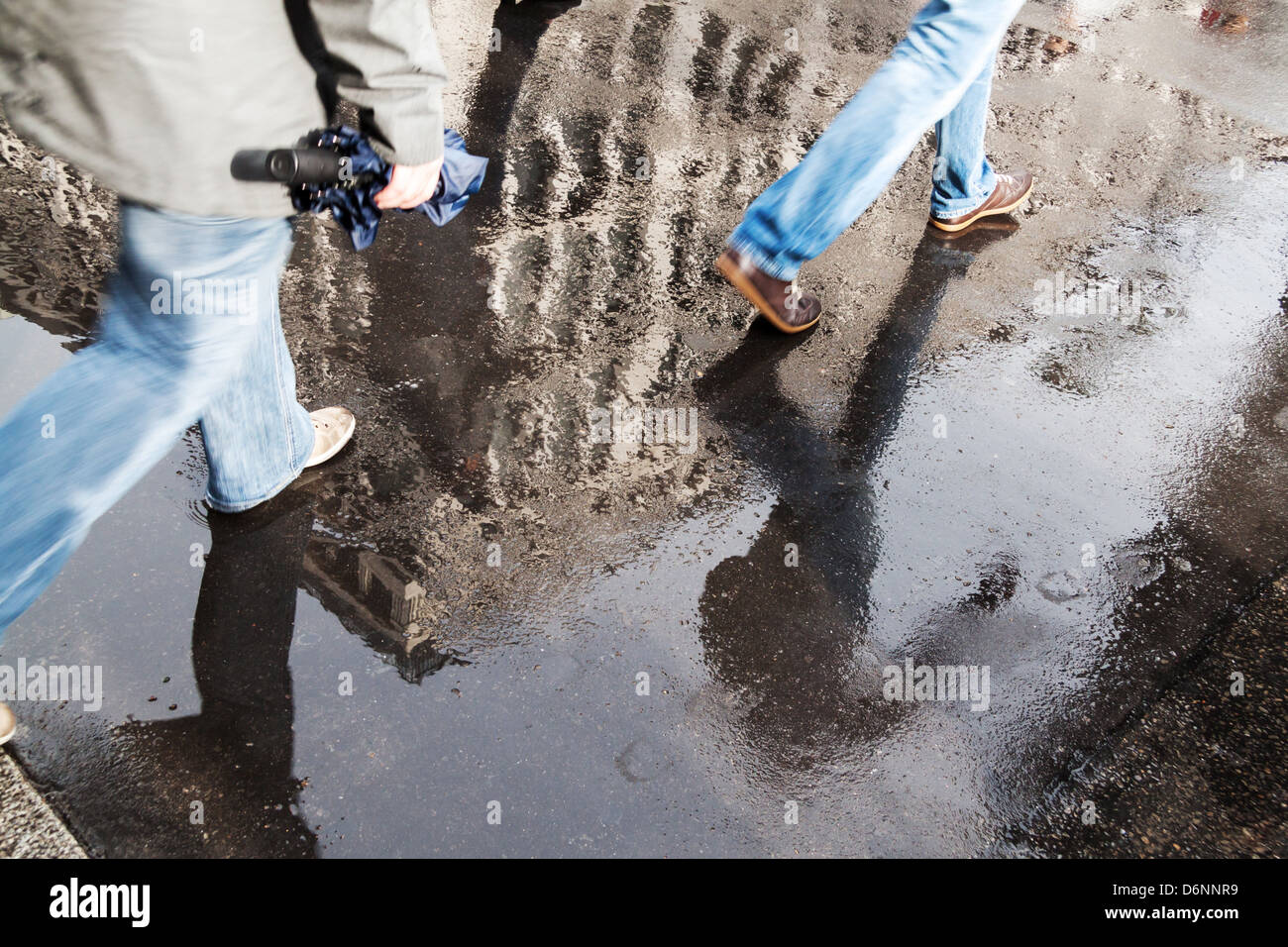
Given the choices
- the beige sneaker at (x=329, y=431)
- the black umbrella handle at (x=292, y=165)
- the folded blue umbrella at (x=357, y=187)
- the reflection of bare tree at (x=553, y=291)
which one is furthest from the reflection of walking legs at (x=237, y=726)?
the black umbrella handle at (x=292, y=165)

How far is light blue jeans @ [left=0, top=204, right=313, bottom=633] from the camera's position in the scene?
→ 1.96m

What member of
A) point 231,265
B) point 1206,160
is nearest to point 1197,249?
point 1206,160

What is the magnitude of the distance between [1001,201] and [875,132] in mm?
1443

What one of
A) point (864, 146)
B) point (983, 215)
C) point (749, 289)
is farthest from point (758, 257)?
point (983, 215)

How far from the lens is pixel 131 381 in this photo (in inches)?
80.5

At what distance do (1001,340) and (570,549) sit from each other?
2.10 meters

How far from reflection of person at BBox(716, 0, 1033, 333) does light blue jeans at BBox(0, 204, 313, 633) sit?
182cm

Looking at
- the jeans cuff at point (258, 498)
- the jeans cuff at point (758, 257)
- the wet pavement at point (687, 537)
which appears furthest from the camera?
the jeans cuff at point (758, 257)

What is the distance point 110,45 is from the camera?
1.69m

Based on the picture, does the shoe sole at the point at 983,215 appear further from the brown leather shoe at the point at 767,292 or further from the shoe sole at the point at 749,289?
the shoe sole at the point at 749,289

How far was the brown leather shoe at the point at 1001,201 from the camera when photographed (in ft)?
14.5

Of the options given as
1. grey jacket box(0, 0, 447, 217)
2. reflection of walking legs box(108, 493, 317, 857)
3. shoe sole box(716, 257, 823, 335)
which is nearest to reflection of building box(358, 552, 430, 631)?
reflection of walking legs box(108, 493, 317, 857)

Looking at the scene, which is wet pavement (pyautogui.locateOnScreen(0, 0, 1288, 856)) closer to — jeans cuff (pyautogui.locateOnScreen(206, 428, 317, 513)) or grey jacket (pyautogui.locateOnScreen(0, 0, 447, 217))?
jeans cuff (pyautogui.locateOnScreen(206, 428, 317, 513))

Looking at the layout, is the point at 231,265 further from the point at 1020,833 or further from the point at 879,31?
the point at 879,31
